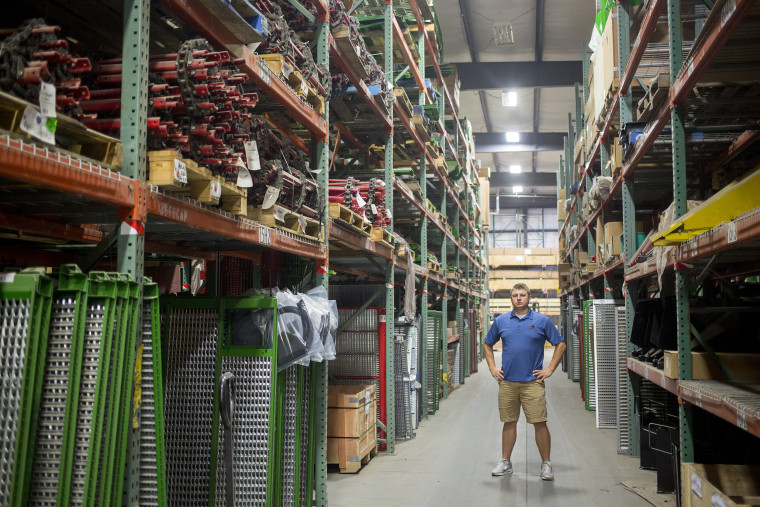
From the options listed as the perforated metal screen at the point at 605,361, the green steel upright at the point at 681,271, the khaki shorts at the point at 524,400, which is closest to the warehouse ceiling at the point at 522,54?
the perforated metal screen at the point at 605,361

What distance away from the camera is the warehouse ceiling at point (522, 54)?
49.9 ft

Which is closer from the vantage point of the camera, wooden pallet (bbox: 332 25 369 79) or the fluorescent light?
wooden pallet (bbox: 332 25 369 79)

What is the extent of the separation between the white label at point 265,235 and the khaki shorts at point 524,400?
11.7 feet

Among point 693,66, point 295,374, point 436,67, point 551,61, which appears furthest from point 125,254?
point 551,61

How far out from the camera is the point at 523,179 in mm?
33156

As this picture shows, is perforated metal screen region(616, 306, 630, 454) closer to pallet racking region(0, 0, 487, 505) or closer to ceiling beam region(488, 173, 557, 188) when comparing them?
pallet racking region(0, 0, 487, 505)

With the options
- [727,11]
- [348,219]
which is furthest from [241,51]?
[727,11]

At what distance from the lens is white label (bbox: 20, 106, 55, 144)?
2152 millimetres

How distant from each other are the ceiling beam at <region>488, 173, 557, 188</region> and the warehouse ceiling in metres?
8.18

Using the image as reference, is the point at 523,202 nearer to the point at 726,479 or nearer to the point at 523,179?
the point at 523,179

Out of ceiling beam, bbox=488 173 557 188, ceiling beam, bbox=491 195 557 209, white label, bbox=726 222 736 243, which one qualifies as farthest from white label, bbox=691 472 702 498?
ceiling beam, bbox=491 195 557 209

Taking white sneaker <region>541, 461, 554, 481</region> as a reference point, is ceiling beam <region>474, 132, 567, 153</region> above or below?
above

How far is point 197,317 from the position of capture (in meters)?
4.17

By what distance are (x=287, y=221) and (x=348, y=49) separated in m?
2.16
